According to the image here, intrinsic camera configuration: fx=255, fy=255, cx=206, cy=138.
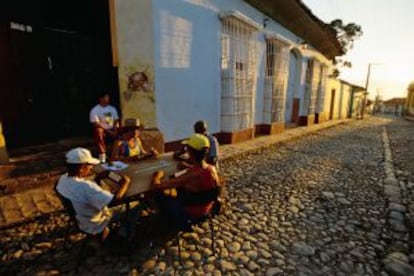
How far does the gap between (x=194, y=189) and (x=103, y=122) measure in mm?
3355

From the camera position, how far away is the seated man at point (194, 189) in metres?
2.60

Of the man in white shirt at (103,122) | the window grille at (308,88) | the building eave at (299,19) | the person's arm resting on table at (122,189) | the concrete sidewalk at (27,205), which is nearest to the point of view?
the person's arm resting on table at (122,189)

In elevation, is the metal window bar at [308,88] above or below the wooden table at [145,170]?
above

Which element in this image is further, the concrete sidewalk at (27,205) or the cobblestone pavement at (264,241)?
the concrete sidewalk at (27,205)

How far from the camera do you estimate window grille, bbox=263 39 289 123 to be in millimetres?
10100

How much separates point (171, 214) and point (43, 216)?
6.22 feet

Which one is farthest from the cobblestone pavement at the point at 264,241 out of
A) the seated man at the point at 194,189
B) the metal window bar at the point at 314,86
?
the metal window bar at the point at 314,86

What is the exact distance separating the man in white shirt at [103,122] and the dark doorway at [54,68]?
33.9 inches

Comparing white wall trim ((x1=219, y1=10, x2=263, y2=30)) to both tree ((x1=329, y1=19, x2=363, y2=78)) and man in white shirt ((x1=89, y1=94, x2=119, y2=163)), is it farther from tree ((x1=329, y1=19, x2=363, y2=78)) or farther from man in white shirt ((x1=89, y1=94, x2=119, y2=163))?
tree ((x1=329, y1=19, x2=363, y2=78))

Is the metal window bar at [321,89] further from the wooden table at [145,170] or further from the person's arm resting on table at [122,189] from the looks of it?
the person's arm resting on table at [122,189]

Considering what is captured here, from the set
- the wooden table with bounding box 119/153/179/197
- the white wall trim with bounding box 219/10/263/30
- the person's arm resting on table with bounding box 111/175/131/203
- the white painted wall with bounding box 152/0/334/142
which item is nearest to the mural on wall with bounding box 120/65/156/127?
the white painted wall with bounding box 152/0/334/142

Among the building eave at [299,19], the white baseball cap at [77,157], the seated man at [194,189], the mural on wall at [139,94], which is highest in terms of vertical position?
the building eave at [299,19]

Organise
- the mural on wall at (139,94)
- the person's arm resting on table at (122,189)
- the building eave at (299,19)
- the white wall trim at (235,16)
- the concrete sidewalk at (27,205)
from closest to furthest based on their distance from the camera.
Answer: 1. the person's arm resting on table at (122,189)
2. the concrete sidewalk at (27,205)
3. the mural on wall at (139,94)
4. the white wall trim at (235,16)
5. the building eave at (299,19)

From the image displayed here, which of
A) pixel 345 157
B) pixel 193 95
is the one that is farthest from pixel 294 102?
pixel 193 95
